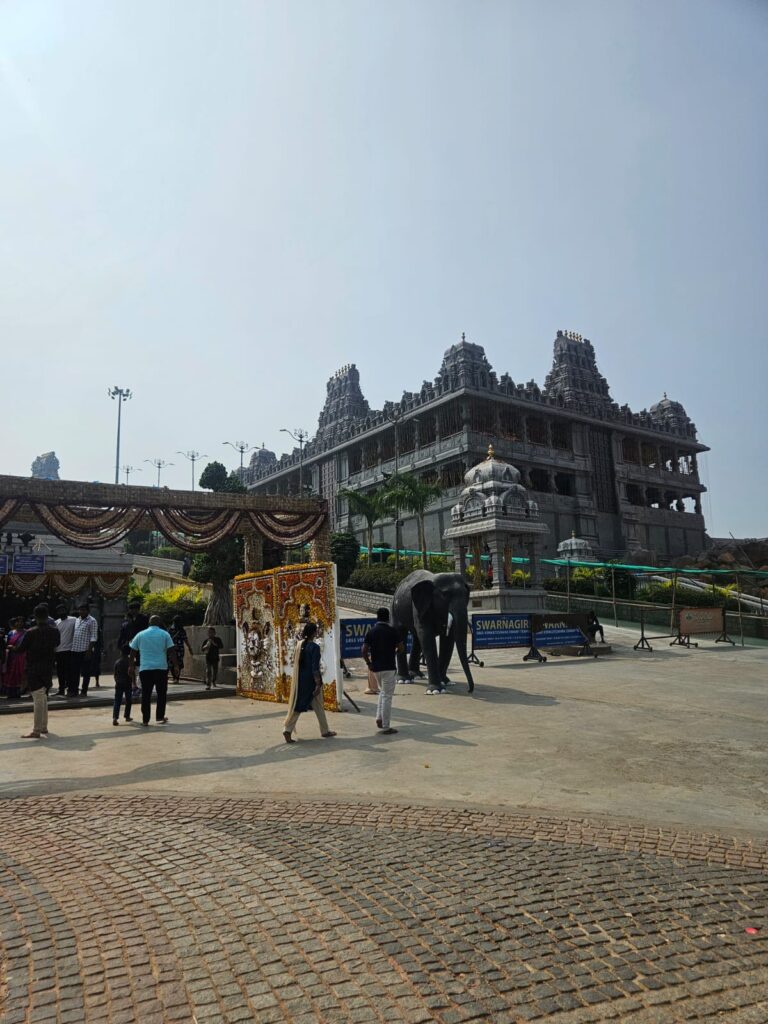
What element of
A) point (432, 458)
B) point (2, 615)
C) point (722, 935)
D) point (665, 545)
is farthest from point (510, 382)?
point (722, 935)

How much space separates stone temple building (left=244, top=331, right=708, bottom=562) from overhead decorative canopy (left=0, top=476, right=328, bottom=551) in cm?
3745

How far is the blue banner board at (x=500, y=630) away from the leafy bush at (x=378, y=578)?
17748mm

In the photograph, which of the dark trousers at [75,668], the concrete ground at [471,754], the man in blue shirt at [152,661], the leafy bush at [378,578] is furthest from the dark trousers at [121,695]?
the leafy bush at [378,578]

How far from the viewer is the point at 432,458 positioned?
185 ft

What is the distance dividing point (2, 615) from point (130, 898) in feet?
69.1

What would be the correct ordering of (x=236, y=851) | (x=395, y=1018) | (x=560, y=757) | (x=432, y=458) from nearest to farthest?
(x=395, y=1018), (x=236, y=851), (x=560, y=757), (x=432, y=458)

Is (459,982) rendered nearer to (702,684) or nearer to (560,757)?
(560,757)

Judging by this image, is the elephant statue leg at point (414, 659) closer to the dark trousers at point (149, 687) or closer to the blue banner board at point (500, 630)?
the blue banner board at point (500, 630)

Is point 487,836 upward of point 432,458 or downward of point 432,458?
downward

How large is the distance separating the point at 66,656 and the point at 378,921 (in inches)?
454

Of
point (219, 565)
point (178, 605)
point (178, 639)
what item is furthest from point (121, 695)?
point (178, 605)

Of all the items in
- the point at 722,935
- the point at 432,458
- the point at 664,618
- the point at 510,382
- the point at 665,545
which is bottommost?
the point at 722,935

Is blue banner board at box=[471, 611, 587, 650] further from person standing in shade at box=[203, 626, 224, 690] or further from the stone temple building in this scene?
the stone temple building

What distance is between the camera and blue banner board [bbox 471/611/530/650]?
19.7m
